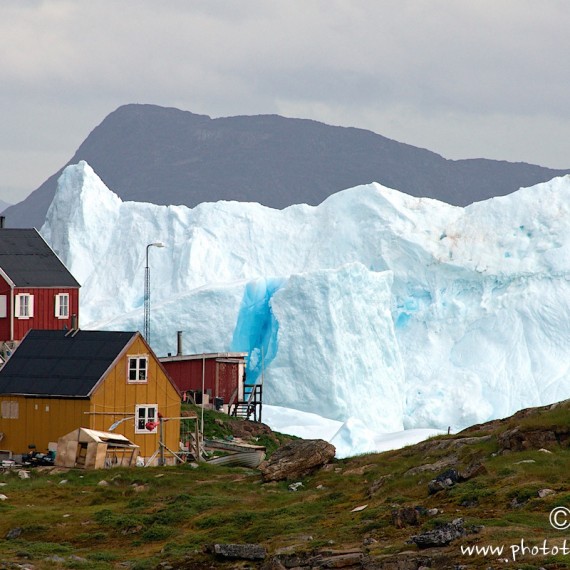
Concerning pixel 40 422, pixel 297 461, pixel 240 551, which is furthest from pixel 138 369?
pixel 240 551

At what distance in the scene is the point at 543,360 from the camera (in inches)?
2194

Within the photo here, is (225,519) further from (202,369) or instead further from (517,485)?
(202,369)

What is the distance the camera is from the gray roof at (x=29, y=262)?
40.1 metres

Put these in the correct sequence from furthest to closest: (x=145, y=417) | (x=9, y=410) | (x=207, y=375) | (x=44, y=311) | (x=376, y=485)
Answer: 1. (x=207, y=375)
2. (x=44, y=311)
3. (x=145, y=417)
4. (x=9, y=410)
5. (x=376, y=485)

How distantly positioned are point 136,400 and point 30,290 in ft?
34.0

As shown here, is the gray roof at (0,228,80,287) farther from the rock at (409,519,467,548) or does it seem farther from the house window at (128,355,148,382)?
the rock at (409,519,467,548)

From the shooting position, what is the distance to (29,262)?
135 ft

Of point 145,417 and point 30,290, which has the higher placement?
point 30,290

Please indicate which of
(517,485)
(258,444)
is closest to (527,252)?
(258,444)

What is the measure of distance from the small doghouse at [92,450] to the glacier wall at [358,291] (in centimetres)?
2292

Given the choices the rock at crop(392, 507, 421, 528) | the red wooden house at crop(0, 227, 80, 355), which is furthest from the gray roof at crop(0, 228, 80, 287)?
the rock at crop(392, 507, 421, 528)

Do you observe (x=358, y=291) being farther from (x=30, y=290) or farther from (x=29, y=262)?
(x=30, y=290)

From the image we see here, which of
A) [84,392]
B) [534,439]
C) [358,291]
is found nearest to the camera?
[534,439]

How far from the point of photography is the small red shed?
136ft
